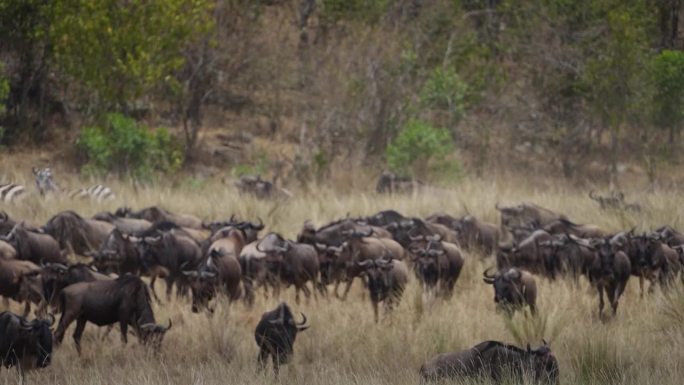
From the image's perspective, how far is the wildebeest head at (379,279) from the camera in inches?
485

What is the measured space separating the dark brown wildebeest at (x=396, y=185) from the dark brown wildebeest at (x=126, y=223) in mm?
7601

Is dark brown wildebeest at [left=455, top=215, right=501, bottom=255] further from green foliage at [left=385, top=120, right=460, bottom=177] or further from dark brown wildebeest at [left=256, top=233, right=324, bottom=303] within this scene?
green foliage at [left=385, top=120, right=460, bottom=177]

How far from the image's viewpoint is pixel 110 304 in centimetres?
1068

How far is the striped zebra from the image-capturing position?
19766 millimetres

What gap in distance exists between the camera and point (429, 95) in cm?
3169

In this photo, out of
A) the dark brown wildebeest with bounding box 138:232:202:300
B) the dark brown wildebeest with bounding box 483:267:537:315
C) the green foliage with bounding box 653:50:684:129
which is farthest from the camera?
the green foliage with bounding box 653:50:684:129

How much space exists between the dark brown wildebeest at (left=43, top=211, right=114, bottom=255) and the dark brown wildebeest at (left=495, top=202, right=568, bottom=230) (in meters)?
6.49

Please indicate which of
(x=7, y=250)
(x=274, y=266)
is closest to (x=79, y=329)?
(x=7, y=250)

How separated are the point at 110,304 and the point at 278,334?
170cm

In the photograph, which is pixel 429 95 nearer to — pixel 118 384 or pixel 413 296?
pixel 413 296

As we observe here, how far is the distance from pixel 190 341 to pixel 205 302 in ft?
4.30

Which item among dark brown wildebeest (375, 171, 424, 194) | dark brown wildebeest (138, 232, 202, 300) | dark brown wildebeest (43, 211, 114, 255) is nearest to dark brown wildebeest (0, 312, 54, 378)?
dark brown wildebeest (138, 232, 202, 300)

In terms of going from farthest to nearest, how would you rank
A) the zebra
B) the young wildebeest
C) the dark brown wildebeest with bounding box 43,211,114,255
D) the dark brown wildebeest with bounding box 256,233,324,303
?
the zebra, the dark brown wildebeest with bounding box 43,211,114,255, the dark brown wildebeest with bounding box 256,233,324,303, the young wildebeest

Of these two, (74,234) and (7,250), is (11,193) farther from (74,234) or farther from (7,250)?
(7,250)
